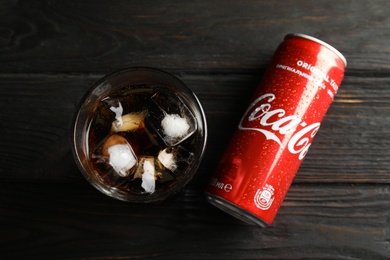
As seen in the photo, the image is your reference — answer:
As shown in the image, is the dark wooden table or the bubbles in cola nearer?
the bubbles in cola

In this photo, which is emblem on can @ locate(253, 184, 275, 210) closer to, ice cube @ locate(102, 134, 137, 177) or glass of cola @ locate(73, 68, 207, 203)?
glass of cola @ locate(73, 68, 207, 203)

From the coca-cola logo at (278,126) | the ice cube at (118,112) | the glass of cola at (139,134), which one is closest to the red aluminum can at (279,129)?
the coca-cola logo at (278,126)

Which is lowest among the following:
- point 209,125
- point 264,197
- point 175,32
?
point 264,197

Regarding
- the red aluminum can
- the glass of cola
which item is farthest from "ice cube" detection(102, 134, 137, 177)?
the red aluminum can

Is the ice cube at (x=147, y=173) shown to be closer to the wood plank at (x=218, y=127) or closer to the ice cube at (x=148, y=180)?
the ice cube at (x=148, y=180)

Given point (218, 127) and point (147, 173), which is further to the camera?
point (218, 127)

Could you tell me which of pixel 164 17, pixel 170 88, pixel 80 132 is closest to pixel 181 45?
pixel 164 17

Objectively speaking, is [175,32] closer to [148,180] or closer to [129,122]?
[129,122]

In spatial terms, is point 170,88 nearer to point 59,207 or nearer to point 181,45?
point 181,45

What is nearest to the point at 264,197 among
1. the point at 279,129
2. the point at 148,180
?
the point at 279,129
